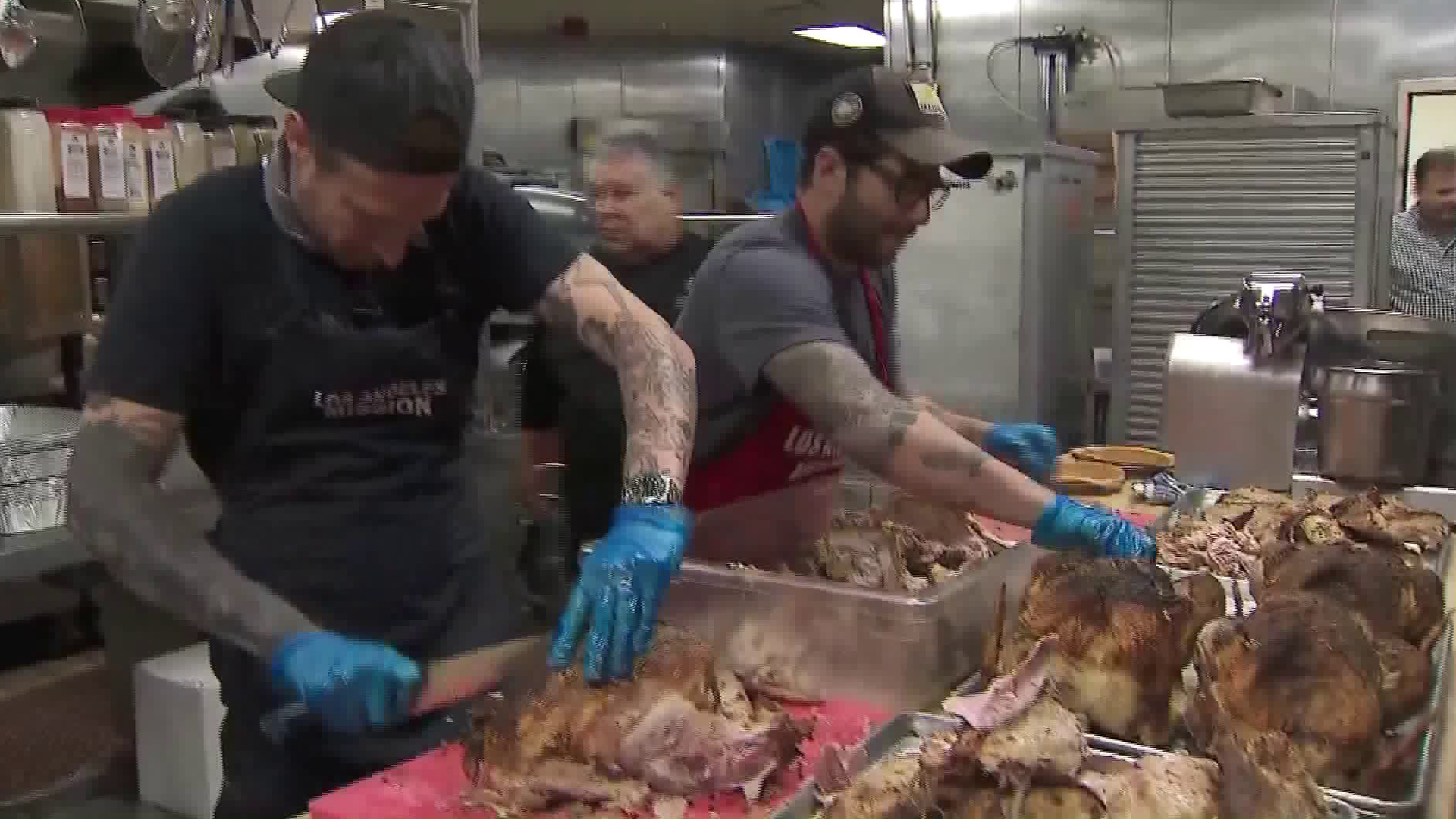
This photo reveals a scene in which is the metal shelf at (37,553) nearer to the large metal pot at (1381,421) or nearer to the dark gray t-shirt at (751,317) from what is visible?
the dark gray t-shirt at (751,317)

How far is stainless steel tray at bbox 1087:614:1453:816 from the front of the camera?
1238 mm

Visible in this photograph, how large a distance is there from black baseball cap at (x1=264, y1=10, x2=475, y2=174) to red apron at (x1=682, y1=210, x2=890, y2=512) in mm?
776

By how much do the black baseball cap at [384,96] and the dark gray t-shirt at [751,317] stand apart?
0.66 metres

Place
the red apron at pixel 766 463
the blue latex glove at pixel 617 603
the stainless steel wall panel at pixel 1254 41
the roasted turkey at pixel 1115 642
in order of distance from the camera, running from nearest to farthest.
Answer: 1. the roasted turkey at pixel 1115 642
2. the blue latex glove at pixel 617 603
3. the red apron at pixel 766 463
4. the stainless steel wall panel at pixel 1254 41

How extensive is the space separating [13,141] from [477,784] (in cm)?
225

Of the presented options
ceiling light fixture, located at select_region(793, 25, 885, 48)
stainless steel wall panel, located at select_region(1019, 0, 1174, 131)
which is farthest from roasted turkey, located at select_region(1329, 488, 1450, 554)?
ceiling light fixture, located at select_region(793, 25, 885, 48)

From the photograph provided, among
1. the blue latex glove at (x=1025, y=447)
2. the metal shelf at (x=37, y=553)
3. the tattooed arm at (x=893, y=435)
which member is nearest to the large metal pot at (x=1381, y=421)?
the blue latex glove at (x=1025, y=447)

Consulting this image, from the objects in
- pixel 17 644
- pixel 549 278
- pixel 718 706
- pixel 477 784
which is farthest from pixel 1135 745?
pixel 17 644

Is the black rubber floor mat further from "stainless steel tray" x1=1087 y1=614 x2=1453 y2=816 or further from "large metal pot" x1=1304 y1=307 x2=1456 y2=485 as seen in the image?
"large metal pot" x1=1304 y1=307 x2=1456 y2=485

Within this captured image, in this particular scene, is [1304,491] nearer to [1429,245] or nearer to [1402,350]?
[1402,350]

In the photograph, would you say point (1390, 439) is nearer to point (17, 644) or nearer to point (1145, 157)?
point (1145, 157)

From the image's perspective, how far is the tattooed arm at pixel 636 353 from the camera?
1830 mm

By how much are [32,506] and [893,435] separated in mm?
2076

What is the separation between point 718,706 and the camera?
59.9 inches
